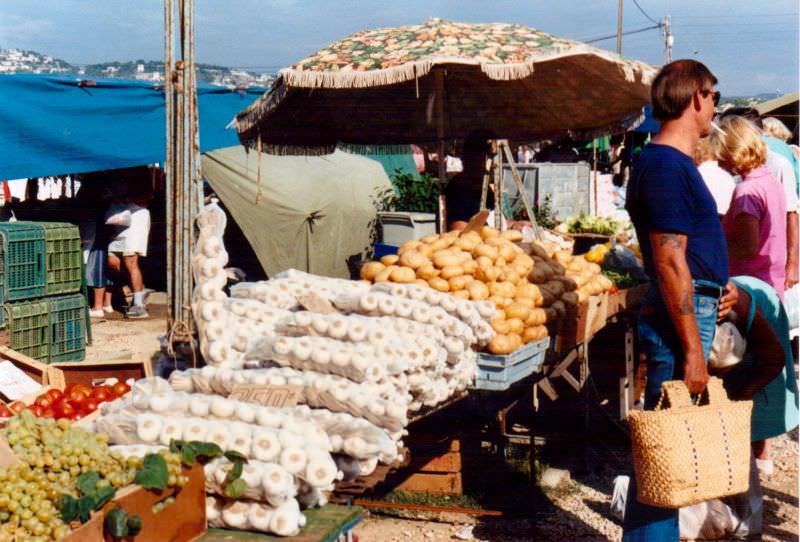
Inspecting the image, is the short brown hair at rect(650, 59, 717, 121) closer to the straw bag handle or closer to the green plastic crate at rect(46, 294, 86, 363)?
the straw bag handle

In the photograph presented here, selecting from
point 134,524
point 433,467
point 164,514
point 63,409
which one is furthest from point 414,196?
point 134,524

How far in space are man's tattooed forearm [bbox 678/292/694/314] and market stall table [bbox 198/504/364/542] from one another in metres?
1.45

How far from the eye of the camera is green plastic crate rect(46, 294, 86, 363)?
7680 millimetres

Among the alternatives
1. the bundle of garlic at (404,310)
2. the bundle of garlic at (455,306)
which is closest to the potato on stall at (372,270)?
the bundle of garlic at (455,306)

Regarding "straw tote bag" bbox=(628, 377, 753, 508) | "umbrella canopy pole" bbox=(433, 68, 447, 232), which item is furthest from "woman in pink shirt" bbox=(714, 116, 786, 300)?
"umbrella canopy pole" bbox=(433, 68, 447, 232)

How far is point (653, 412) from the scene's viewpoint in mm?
3367

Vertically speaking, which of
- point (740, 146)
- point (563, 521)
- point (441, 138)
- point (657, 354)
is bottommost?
point (563, 521)

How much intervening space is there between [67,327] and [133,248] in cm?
295

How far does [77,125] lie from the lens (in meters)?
9.68

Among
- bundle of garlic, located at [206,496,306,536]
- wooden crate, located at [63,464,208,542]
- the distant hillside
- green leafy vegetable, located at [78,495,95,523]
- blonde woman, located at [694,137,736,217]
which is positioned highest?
the distant hillside

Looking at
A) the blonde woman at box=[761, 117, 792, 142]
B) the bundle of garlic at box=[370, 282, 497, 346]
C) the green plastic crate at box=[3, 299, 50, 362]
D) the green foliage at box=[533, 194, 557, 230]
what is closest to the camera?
the bundle of garlic at box=[370, 282, 497, 346]

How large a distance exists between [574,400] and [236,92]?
7.32 meters

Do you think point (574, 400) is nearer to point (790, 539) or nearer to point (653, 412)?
point (790, 539)

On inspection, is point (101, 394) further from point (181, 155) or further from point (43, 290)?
point (43, 290)
